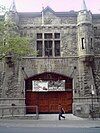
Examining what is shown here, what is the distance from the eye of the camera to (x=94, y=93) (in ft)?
100.0

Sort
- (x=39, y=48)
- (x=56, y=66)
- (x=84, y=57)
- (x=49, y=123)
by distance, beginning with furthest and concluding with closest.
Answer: (x=39, y=48) → (x=56, y=66) → (x=84, y=57) → (x=49, y=123)

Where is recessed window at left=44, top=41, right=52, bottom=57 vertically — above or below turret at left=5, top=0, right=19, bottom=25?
below

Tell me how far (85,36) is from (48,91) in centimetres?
658

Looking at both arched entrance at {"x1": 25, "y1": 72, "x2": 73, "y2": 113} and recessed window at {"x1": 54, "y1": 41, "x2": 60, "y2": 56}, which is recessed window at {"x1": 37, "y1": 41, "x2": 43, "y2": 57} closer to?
recessed window at {"x1": 54, "y1": 41, "x2": 60, "y2": 56}

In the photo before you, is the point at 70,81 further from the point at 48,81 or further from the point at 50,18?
the point at 50,18

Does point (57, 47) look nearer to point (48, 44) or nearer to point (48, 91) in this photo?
point (48, 44)

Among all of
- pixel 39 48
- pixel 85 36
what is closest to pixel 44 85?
pixel 39 48

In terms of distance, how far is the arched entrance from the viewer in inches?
1235

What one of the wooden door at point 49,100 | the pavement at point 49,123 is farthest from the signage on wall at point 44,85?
the pavement at point 49,123

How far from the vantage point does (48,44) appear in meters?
32.0

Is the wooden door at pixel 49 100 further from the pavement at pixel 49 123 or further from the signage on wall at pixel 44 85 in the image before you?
the pavement at pixel 49 123

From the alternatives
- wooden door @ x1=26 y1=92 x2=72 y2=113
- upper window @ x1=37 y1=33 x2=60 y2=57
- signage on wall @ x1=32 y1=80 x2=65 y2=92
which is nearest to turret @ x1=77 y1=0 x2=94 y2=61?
upper window @ x1=37 y1=33 x2=60 y2=57

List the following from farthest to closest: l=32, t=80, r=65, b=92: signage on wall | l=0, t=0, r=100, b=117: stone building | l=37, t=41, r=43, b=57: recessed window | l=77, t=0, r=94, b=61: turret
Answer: l=37, t=41, r=43, b=57: recessed window < l=32, t=80, r=65, b=92: signage on wall < l=0, t=0, r=100, b=117: stone building < l=77, t=0, r=94, b=61: turret

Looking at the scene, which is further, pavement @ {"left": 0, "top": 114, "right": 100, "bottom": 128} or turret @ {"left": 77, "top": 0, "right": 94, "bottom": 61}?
turret @ {"left": 77, "top": 0, "right": 94, "bottom": 61}
